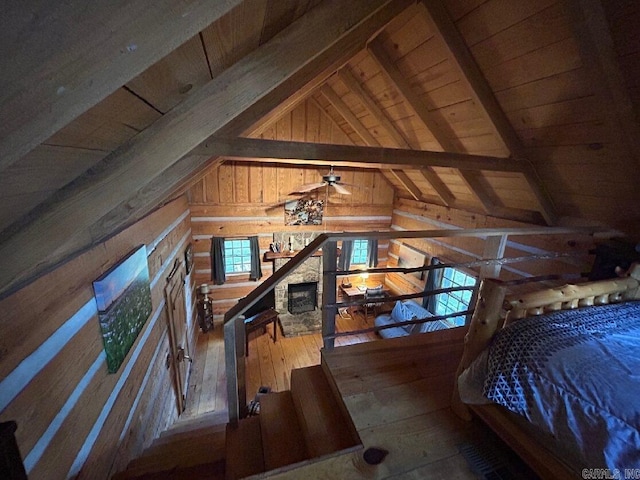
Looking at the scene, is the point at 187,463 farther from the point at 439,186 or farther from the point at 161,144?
the point at 439,186

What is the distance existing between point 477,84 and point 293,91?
153 cm

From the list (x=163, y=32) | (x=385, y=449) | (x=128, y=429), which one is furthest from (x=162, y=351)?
(x=163, y=32)

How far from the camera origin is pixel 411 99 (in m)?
2.70

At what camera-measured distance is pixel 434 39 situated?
2.10 meters

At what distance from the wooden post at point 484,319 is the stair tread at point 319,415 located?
639mm

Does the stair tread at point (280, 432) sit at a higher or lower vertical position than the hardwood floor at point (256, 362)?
higher

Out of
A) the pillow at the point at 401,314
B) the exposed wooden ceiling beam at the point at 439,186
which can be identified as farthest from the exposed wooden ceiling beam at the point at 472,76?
the pillow at the point at 401,314

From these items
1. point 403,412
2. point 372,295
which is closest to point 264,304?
point 372,295

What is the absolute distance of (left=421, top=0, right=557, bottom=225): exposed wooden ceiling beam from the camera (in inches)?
75.7

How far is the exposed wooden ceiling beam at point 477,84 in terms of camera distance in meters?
1.92

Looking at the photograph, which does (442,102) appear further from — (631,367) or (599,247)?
(631,367)

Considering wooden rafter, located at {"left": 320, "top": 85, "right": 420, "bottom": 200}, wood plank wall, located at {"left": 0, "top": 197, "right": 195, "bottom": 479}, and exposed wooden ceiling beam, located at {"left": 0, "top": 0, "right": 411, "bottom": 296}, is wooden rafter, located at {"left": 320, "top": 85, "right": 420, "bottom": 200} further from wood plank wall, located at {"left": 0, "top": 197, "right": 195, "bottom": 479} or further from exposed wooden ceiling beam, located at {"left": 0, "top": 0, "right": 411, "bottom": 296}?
wood plank wall, located at {"left": 0, "top": 197, "right": 195, "bottom": 479}

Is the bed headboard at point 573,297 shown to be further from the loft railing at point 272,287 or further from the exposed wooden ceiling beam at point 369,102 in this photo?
the exposed wooden ceiling beam at point 369,102

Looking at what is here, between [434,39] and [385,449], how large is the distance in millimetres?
2819
